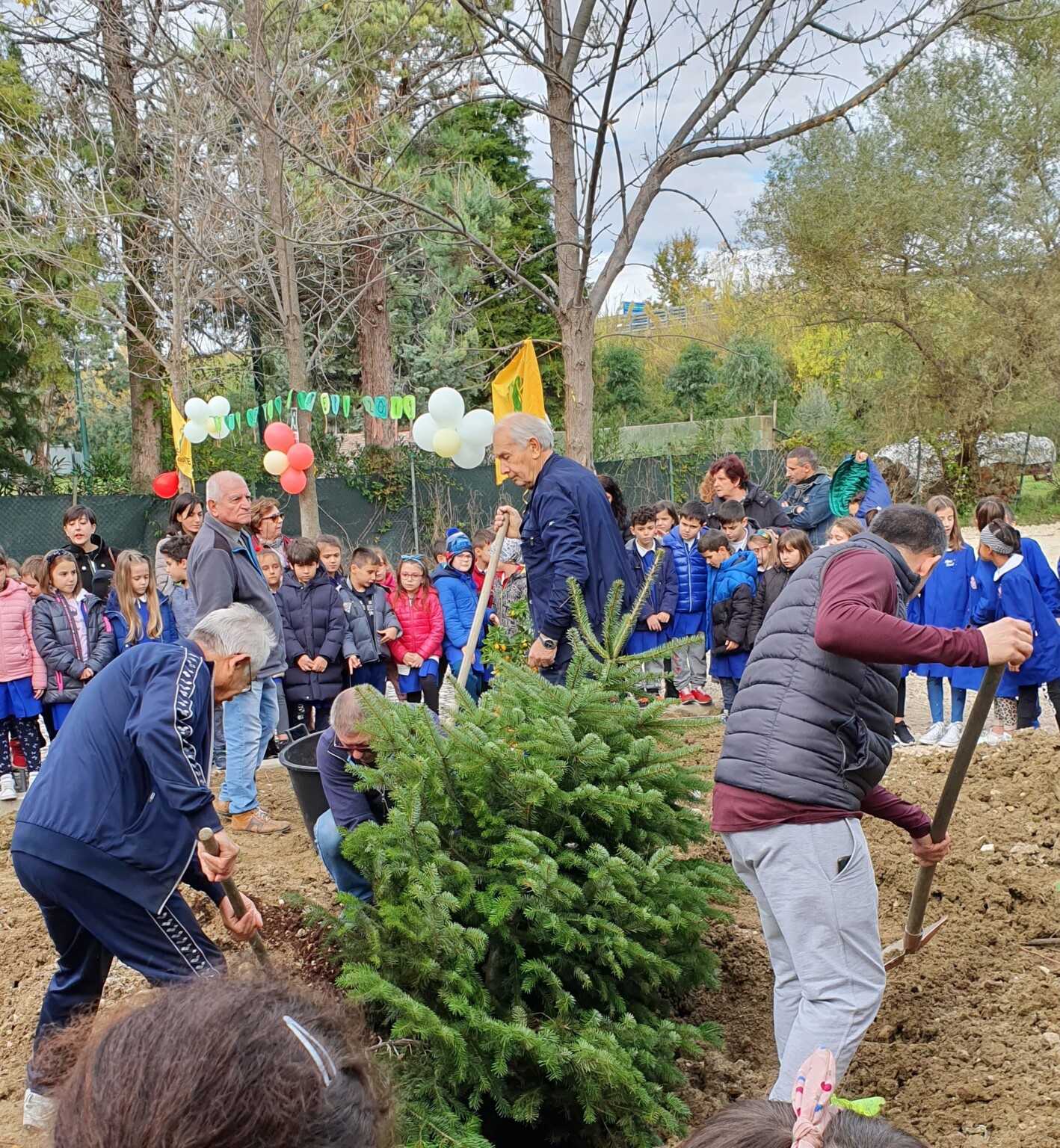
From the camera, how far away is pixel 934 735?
24.6 ft

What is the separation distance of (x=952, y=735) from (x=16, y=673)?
21.3 ft

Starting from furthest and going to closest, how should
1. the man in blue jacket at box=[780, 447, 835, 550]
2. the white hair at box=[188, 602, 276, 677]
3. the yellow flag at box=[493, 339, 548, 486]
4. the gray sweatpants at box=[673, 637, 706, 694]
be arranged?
the yellow flag at box=[493, 339, 548, 486] < the gray sweatpants at box=[673, 637, 706, 694] < the man in blue jacket at box=[780, 447, 835, 550] < the white hair at box=[188, 602, 276, 677]

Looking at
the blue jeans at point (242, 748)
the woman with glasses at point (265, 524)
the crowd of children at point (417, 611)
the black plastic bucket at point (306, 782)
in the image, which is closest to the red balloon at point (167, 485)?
the crowd of children at point (417, 611)

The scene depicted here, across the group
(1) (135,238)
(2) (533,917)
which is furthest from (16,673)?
(1) (135,238)

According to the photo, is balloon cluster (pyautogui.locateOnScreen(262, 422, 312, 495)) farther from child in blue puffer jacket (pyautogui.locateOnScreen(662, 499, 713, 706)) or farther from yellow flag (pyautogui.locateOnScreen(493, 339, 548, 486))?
child in blue puffer jacket (pyautogui.locateOnScreen(662, 499, 713, 706))

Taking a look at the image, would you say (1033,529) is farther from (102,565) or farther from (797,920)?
(797,920)

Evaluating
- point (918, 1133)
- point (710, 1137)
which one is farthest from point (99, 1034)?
point (918, 1133)

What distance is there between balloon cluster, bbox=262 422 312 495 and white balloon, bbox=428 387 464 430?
3.21m

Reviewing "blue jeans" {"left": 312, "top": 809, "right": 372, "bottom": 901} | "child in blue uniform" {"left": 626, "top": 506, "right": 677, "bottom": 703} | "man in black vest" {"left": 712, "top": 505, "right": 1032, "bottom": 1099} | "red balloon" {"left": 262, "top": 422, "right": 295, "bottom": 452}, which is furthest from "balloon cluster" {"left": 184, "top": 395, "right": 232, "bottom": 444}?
"man in black vest" {"left": 712, "top": 505, "right": 1032, "bottom": 1099}

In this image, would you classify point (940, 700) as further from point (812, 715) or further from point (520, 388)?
point (812, 715)

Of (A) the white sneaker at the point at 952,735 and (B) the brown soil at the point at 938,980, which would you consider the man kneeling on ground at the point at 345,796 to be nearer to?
(B) the brown soil at the point at 938,980

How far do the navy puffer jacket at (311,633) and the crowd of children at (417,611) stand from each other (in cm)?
1

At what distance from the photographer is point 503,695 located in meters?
3.65

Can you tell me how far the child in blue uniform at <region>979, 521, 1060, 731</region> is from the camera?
6809 millimetres
